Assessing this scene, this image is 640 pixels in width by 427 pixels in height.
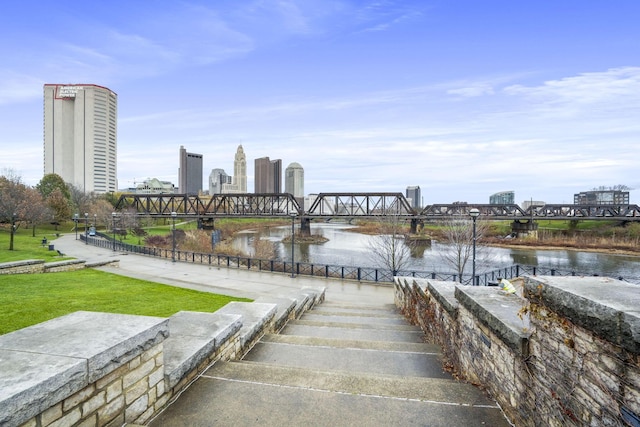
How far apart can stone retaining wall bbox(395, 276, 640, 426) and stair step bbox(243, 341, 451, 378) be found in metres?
0.76

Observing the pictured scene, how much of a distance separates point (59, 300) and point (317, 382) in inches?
344

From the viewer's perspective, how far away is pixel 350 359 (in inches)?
231

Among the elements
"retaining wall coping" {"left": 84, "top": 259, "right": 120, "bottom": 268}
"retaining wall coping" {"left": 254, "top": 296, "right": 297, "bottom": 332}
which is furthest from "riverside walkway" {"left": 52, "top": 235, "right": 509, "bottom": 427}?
"retaining wall coping" {"left": 84, "top": 259, "right": 120, "bottom": 268}

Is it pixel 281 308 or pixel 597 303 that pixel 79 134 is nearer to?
pixel 281 308

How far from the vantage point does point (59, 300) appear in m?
9.29

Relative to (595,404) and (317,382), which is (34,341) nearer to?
(317,382)

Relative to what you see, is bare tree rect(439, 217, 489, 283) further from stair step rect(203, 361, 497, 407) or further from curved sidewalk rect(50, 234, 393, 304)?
stair step rect(203, 361, 497, 407)

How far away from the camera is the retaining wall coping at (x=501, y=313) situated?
3.57 metres

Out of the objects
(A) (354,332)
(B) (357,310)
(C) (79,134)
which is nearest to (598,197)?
(B) (357,310)

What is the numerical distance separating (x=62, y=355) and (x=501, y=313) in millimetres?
4567

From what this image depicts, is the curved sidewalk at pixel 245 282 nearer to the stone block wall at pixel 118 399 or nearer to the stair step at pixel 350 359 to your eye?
the stair step at pixel 350 359

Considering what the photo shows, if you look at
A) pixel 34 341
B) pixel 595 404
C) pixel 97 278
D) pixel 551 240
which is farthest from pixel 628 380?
pixel 551 240

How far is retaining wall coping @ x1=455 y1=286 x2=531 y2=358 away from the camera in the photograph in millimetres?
3565

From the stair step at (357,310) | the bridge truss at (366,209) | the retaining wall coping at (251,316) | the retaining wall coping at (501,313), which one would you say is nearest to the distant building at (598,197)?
the bridge truss at (366,209)
